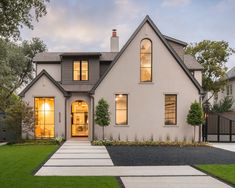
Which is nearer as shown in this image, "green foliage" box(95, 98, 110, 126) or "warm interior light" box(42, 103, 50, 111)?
"green foliage" box(95, 98, 110, 126)

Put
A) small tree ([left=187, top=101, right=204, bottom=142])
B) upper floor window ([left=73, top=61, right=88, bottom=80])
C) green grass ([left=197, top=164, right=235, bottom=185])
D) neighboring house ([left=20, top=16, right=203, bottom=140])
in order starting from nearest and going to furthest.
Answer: green grass ([left=197, top=164, right=235, bottom=185])
small tree ([left=187, top=101, right=204, bottom=142])
neighboring house ([left=20, top=16, right=203, bottom=140])
upper floor window ([left=73, top=61, right=88, bottom=80])

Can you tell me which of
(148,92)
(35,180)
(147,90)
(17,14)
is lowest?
(35,180)

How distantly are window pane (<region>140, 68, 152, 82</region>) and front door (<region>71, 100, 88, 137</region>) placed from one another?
17.1 ft

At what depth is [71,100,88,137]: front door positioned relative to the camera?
2698 centimetres

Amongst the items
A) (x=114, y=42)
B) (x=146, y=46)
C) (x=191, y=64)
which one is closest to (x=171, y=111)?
(x=146, y=46)

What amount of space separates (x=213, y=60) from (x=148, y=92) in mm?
22864

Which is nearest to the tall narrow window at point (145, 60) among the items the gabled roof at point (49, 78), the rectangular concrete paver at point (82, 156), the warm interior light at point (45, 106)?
the gabled roof at point (49, 78)

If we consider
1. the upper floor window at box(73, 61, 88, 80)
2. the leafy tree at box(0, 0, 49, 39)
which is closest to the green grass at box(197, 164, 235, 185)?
the leafy tree at box(0, 0, 49, 39)

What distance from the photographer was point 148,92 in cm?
2441

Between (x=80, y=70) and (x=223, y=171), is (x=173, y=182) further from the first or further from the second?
(x=80, y=70)

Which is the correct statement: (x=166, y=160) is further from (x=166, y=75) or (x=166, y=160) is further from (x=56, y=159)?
(x=166, y=75)

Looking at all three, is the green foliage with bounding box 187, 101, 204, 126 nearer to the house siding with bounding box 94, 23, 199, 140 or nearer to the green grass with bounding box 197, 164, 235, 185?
the house siding with bounding box 94, 23, 199, 140

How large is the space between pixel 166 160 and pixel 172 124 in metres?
9.08

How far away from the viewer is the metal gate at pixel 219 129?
26406 millimetres
